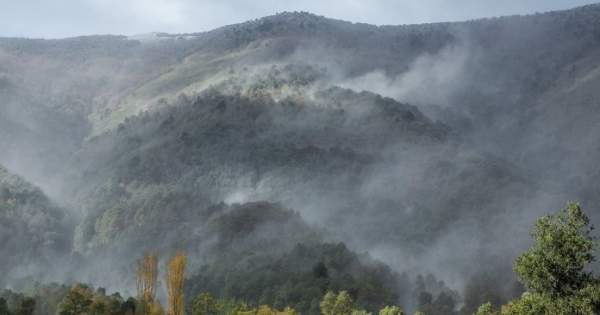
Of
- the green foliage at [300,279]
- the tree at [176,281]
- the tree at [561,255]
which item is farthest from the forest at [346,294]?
the green foliage at [300,279]

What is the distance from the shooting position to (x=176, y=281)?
68062 millimetres

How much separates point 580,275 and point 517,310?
3.99 m

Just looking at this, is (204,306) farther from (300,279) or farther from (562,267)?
(562,267)

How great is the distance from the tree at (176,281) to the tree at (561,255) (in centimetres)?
4185

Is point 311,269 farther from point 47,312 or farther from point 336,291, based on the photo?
point 47,312

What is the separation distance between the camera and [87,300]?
95.2m

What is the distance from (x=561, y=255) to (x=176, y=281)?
151 feet

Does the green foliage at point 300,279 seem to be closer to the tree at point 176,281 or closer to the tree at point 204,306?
the tree at point 204,306

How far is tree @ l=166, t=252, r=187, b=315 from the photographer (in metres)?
66.2

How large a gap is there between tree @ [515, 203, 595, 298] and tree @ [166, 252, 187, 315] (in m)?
41.9

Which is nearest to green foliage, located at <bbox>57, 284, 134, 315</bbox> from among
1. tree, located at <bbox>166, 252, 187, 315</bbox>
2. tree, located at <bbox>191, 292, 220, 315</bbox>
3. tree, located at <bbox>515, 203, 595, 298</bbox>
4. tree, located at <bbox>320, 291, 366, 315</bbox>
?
tree, located at <bbox>191, 292, 220, 315</bbox>

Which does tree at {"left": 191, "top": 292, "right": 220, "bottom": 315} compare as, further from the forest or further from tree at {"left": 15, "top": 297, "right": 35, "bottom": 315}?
tree at {"left": 15, "top": 297, "right": 35, "bottom": 315}

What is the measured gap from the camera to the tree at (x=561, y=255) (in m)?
31.0

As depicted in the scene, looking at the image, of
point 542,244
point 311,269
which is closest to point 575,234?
point 542,244
